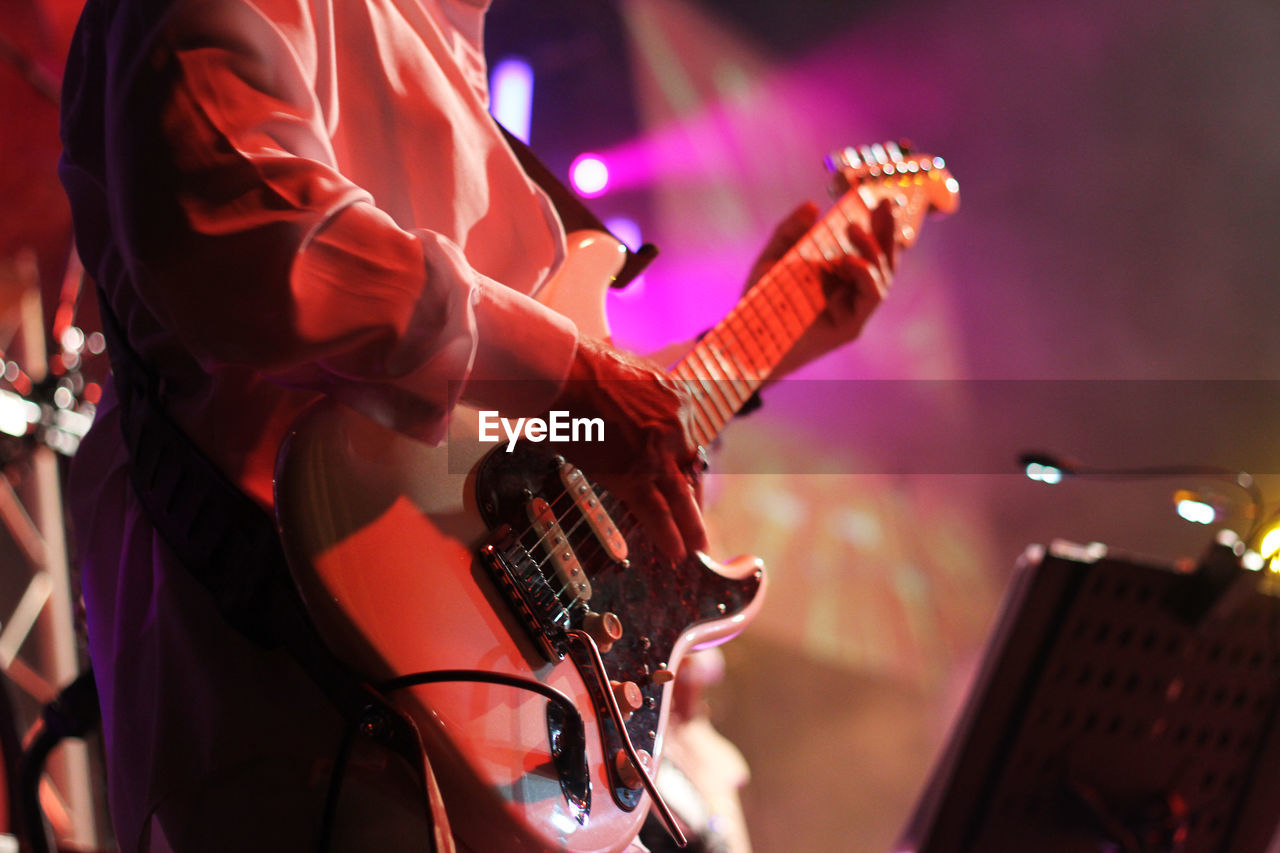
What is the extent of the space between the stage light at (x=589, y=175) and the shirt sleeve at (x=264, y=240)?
2175 mm

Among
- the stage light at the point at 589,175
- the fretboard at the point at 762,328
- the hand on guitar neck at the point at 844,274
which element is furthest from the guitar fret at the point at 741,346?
the stage light at the point at 589,175

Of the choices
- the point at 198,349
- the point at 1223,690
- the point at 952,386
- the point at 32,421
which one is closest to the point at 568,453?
the point at 198,349

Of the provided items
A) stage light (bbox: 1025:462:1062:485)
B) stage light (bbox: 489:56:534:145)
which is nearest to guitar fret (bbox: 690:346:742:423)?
stage light (bbox: 1025:462:1062:485)

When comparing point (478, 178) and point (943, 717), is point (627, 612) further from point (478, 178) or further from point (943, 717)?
point (943, 717)

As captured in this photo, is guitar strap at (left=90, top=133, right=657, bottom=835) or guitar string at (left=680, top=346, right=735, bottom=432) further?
guitar string at (left=680, top=346, right=735, bottom=432)

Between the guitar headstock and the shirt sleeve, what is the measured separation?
40.1 inches

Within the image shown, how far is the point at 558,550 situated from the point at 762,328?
520 mm

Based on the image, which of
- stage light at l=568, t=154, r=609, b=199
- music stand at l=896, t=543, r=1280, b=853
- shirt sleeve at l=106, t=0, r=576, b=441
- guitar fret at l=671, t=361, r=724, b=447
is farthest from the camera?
stage light at l=568, t=154, r=609, b=199

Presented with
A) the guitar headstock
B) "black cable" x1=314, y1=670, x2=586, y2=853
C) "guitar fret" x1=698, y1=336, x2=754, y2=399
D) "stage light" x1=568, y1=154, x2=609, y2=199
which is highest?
"stage light" x1=568, y1=154, x2=609, y2=199

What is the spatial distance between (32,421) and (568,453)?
171cm

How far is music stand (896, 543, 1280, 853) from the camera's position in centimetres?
119

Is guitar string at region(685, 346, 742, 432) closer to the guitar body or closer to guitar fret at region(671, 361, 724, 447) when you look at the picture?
guitar fret at region(671, 361, 724, 447)

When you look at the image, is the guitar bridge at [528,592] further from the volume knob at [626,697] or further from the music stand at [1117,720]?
the music stand at [1117,720]

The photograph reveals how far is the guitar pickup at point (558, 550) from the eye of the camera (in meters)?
0.75
